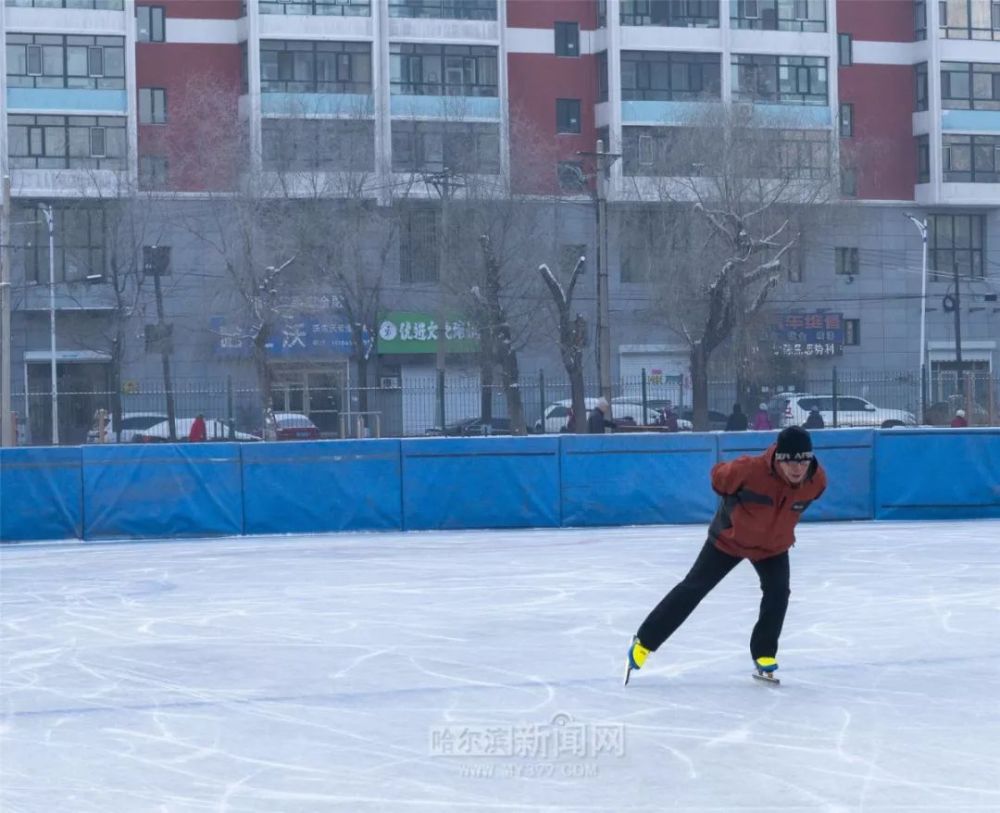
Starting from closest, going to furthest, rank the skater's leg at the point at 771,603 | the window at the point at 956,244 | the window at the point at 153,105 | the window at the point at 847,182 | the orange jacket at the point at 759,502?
the orange jacket at the point at 759,502, the skater's leg at the point at 771,603, the window at the point at 847,182, the window at the point at 153,105, the window at the point at 956,244

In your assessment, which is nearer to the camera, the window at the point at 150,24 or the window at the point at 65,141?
the window at the point at 65,141

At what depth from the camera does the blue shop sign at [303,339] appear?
44.0 m

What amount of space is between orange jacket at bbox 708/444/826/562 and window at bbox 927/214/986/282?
44.1 meters

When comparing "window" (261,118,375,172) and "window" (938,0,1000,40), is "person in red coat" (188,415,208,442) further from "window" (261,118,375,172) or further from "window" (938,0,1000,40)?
"window" (938,0,1000,40)

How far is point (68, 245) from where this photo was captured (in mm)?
44000

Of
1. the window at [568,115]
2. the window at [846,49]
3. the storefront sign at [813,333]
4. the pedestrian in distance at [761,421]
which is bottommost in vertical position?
the pedestrian in distance at [761,421]

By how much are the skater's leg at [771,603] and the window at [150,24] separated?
4240 centimetres

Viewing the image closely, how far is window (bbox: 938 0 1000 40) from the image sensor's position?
5184 cm

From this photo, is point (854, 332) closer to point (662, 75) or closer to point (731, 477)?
point (662, 75)

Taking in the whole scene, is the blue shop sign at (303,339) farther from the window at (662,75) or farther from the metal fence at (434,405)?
the window at (662,75)

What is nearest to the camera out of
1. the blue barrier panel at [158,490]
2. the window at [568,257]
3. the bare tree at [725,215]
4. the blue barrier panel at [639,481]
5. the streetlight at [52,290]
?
the blue barrier panel at [158,490]

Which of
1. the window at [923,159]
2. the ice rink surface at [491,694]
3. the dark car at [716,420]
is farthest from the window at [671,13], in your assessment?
the ice rink surface at [491,694]

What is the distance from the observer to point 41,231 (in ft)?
145

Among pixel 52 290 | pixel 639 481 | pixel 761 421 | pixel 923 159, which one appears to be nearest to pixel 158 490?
pixel 639 481
